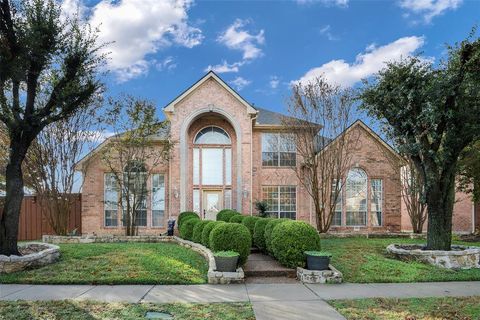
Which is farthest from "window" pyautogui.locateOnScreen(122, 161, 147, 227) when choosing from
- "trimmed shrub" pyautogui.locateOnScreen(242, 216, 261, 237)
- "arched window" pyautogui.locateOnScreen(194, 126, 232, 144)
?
"trimmed shrub" pyautogui.locateOnScreen(242, 216, 261, 237)

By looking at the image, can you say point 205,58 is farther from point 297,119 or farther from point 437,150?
point 437,150

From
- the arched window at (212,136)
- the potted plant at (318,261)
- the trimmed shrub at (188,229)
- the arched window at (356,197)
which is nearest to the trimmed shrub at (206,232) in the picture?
the trimmed shrub at (188,229)

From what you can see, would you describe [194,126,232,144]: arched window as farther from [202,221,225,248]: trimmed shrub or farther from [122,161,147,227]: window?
[202,221,225,248]: trimmed shrub

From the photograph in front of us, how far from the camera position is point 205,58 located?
1931cm

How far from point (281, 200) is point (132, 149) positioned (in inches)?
324

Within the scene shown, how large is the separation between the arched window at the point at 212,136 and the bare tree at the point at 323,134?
354 centimetres

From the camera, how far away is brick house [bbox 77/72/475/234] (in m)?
19.2

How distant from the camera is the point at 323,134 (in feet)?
58.9

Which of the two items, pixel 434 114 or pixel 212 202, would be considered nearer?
pixel 434 114

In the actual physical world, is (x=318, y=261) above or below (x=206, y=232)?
below

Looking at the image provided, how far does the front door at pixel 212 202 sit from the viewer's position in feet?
65.2

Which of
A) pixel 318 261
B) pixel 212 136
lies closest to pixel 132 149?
pixel 212 136

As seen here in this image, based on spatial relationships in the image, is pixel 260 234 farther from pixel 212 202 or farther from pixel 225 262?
pixel 212 202

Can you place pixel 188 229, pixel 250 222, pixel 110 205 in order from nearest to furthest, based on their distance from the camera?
pixel 250 222, pixel 188 229, pixel 110 205
